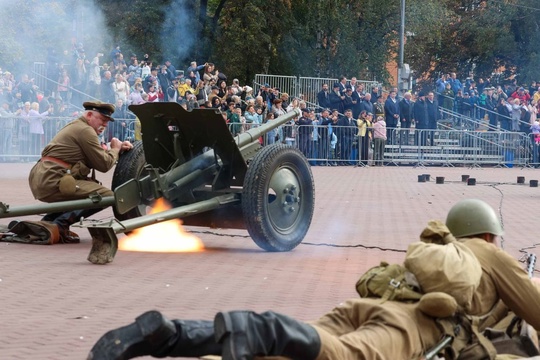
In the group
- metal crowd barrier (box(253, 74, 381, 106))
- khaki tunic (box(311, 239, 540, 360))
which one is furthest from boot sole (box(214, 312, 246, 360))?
metal crowd barrier (box(253, 74, 381, 106))

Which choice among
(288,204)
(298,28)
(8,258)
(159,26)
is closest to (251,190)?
(288,204)

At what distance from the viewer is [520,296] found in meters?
5.21

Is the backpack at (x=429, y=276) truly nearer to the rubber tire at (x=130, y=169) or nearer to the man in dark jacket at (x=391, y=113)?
the rubber tire at (x=130, y=169)

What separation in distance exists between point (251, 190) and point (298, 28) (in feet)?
109

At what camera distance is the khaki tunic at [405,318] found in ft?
15.2

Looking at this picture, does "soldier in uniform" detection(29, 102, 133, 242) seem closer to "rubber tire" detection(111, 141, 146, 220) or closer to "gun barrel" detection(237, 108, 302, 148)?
"rubber tire" detection(111, 141, 146, 220)

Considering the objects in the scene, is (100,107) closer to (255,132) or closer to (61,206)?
(61,206)

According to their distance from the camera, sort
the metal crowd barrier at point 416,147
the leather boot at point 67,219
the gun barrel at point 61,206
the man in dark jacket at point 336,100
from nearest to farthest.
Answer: the gun barrel at point 61,206
the leather boot at point 67,219
the metal crowd barrier at point 416,147
the man in dark jacket at point 336,100

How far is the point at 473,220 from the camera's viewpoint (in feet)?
17.9

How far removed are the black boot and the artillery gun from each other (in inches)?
224

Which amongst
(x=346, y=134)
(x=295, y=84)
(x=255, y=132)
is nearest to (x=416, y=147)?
(x=346, y=134)

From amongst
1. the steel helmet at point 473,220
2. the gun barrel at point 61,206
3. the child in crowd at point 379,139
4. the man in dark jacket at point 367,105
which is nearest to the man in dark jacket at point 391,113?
the man in dark jacket at point 367,105

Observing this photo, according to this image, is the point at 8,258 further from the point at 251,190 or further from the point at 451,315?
the point at 451,315

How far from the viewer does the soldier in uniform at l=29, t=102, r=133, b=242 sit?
10711mm
